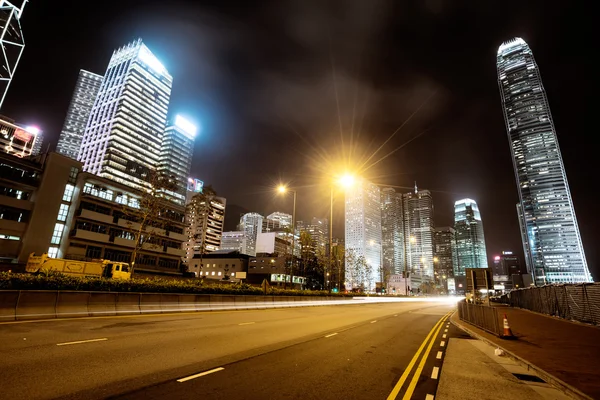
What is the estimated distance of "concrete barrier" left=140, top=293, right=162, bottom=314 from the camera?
56.8ft

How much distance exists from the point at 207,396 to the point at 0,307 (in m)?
12.3

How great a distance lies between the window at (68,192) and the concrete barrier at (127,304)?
183ft

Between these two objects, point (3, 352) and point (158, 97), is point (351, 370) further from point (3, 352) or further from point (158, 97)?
point (158, 97)

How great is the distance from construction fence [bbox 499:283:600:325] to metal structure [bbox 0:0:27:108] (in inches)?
3646

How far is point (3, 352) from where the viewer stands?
6945 millimetres

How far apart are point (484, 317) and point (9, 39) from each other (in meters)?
106

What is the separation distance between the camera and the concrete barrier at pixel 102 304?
48.1 ft

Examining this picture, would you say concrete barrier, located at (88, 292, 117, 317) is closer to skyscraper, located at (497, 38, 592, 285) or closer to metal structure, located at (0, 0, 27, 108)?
metal structure, located at (0, 0, 27, 108)

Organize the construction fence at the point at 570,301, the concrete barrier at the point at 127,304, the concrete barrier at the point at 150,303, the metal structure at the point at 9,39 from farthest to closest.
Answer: the metal structure at the point at 9,39 < the concrete barrier at the point at 150,303 < the construction fence at the point at 570,301 < the concrete barrier at the point at 127,304

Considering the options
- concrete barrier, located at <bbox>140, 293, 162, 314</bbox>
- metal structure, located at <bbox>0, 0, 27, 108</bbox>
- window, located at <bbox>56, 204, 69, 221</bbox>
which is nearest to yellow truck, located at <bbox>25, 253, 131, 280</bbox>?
concrete barrier, located at <bbox>140, 293, 162, 314</bbox>

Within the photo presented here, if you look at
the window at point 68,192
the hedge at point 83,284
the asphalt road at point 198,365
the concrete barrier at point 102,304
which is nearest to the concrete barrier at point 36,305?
the hedge at point 83,284

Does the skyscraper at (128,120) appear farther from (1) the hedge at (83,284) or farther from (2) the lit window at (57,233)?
(1) the hedge at (83,284)

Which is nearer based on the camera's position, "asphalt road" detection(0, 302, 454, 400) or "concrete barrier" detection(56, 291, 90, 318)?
"asphalt road" detection(0, 302, 454, 400)

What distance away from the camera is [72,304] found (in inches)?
548
